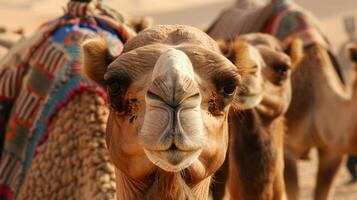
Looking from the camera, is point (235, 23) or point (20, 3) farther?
point (20, 3)

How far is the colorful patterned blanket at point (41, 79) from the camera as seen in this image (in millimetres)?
3865

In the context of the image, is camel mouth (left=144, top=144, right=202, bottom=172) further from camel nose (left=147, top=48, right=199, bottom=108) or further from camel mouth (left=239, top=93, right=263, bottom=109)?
camel mouth (left=239, top=93, right=263, bottom=109)

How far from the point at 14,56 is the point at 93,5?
49 centimetres

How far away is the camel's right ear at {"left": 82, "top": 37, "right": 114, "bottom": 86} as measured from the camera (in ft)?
9.77

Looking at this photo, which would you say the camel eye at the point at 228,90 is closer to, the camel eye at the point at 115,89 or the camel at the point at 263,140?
the camel eye at the point at 115,89

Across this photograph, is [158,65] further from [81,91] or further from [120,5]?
[120,5]

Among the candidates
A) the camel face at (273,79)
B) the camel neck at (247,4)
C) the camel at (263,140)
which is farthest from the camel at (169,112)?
the camel neck at (247,4)

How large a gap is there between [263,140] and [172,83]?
253cm

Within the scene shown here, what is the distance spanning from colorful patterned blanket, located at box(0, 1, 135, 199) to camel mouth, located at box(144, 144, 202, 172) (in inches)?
57.0

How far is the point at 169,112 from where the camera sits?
224 centimetres

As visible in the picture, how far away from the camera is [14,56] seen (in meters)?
4.40

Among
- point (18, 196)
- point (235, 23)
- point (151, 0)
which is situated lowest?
point (151, 0)

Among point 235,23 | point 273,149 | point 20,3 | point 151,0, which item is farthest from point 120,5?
point 273,149

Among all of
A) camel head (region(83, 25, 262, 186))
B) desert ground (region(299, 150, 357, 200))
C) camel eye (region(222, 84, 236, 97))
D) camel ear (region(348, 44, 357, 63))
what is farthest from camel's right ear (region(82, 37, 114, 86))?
desert ground (region(299, 150, 357, 200))
